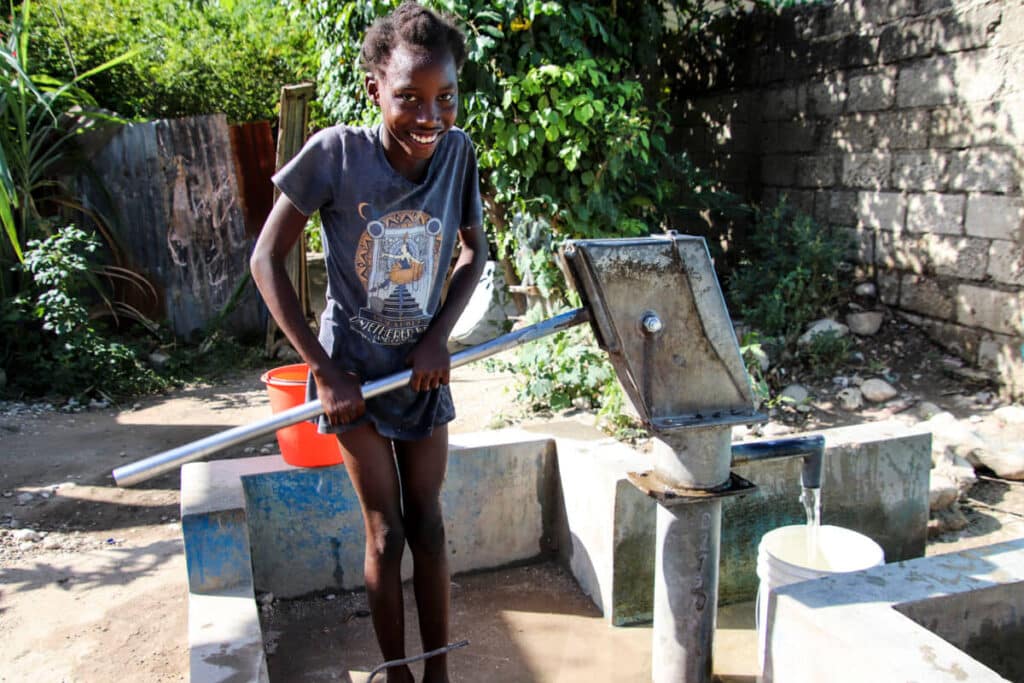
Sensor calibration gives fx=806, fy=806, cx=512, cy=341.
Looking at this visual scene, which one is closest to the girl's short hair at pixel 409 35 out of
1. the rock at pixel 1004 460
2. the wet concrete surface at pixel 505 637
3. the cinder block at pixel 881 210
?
the wet concrete surface at pixel 505 637

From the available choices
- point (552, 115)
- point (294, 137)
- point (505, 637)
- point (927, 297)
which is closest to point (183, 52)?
point (294, 137)

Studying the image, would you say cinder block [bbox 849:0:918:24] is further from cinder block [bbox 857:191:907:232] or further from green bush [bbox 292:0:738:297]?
green bush [bbox 292:0:738:297]

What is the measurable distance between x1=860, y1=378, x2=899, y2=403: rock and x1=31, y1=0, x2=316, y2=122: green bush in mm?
5267

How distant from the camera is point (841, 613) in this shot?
5.18 feet

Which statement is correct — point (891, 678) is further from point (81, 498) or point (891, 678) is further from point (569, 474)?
point (81, 498)

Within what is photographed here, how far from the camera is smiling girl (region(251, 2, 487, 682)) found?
162 cm

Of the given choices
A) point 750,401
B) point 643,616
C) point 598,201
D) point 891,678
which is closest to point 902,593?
point 891,678

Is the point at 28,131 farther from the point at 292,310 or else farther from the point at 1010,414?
the point at 1010,414

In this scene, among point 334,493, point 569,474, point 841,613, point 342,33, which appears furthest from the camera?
point 342,33

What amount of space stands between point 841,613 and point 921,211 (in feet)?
12.3

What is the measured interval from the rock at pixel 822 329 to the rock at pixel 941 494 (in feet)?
4.65

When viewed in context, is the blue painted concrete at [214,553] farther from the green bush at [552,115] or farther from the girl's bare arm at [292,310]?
the green bush at [552,115]

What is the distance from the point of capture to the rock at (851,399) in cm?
421

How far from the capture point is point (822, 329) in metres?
4.67
